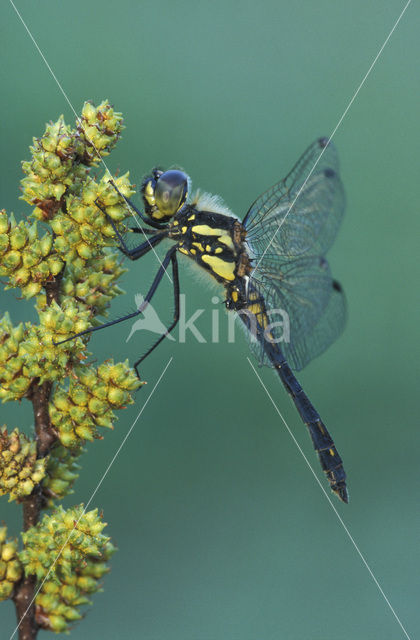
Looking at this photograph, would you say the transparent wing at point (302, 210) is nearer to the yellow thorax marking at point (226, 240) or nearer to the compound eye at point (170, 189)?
the yellow thorax marking at point (226, 240)

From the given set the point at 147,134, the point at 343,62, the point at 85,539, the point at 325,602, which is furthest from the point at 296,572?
the point at 343,62

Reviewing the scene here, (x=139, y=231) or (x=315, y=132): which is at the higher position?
(x=315, y=132)

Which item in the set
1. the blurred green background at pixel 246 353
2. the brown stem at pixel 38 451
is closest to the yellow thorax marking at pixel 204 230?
the blurred green background at pixel 246 353

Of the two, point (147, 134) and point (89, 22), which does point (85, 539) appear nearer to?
point (147, 134)

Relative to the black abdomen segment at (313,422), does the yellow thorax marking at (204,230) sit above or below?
above

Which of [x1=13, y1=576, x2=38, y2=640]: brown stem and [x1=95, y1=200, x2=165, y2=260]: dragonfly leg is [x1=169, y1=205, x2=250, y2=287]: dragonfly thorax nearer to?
[x1=95, y1=200, x2=165, y2=260]: dragonfly leg

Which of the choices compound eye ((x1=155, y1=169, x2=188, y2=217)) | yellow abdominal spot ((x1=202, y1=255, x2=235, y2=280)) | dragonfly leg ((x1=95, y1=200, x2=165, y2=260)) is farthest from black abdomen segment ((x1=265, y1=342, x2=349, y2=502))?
compound eye ((x1=155, y1=169, x2=188, y2=217))
